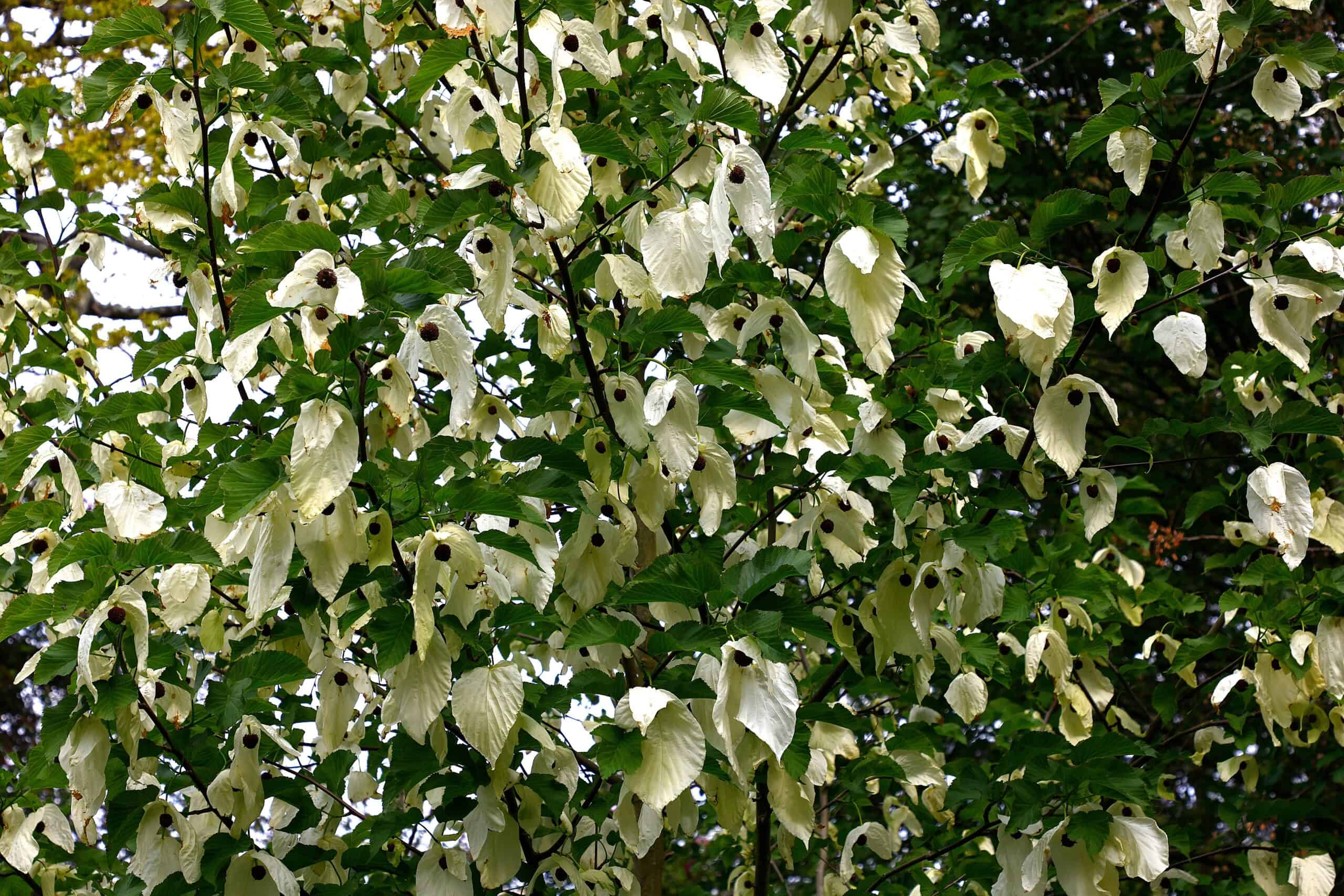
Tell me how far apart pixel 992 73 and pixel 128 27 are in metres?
1.57

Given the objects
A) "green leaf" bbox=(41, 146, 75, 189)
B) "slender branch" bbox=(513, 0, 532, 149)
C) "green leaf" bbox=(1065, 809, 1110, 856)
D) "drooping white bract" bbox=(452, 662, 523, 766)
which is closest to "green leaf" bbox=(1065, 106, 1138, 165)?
"slender branch" bbox=(513, 0, 532, 149)

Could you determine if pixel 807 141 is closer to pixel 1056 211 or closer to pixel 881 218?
pixel 881 218

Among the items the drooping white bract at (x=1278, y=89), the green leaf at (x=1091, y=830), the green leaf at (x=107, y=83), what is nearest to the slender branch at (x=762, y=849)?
the green leaf at (x=1091, y=830)

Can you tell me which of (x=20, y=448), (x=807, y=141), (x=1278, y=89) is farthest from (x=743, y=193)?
(x=20, y=448)

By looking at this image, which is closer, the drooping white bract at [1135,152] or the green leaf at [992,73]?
the drooping white bract at [1135,152]

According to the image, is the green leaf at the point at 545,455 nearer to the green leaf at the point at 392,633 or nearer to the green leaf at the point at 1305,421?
the green leaf at the point at 392,633

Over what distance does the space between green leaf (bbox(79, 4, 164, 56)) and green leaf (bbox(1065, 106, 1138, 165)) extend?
54.8 inches

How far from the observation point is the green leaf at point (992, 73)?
2.48 m

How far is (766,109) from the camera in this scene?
3.62m

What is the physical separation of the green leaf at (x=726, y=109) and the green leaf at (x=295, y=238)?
0.59 metres

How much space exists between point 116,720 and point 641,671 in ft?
3.86

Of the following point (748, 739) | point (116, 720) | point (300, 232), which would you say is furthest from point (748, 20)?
point (116, 720)

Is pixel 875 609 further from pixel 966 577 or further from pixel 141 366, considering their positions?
pixel 141 366

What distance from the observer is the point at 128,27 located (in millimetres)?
1862
